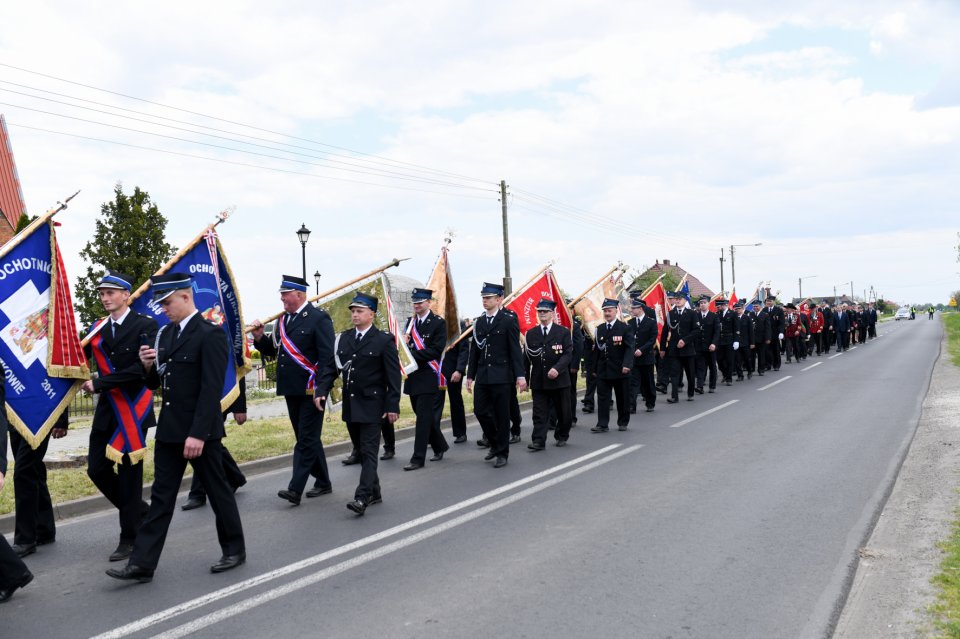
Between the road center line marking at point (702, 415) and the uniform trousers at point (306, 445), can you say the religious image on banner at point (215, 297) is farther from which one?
the road center line marking at point (702, 415)

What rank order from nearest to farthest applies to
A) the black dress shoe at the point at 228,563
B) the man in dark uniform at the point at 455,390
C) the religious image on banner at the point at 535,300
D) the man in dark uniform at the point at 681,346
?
the black dress shoe at the point at 228,563 < the man in dark uniform at the point at 455,390 < the religious image on banner at the point at 535,300 < the man in dark uniform at the point at 681,346

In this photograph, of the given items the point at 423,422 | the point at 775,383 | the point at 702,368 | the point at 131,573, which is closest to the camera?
the point at 131,573

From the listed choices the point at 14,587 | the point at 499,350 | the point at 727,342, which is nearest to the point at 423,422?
the point at 499,350

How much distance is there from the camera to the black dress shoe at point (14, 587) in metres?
4.64

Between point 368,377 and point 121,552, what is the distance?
2.37 meters

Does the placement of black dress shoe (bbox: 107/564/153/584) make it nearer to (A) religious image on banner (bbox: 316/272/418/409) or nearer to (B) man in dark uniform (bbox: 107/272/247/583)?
(B) man in dark uniform (bbox: 107/272/247/583)

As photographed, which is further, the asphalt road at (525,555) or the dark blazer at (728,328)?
the dark blazer at (728,328)

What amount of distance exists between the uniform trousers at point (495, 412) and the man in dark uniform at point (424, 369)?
0.52 metres

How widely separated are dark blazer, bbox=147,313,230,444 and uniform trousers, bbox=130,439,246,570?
11cm

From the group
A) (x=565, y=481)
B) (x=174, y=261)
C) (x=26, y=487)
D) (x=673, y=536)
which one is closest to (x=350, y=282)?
(x=174, y=261)

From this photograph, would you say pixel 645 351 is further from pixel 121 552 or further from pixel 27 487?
pixel 27 487

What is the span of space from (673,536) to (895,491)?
2.55 m

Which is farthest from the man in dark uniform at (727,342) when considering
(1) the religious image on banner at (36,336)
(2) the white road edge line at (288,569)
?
(1) the religious image on banner at (36,336)

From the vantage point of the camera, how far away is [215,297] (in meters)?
7.37
